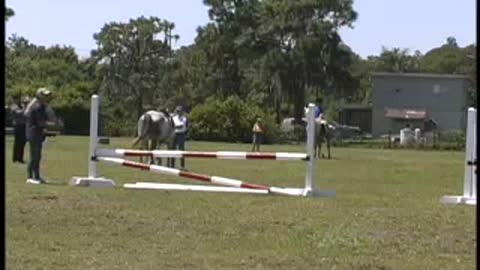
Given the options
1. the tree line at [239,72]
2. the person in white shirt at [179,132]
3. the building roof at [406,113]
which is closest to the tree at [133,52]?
the tree line at [239,72]

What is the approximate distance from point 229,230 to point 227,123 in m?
57.7

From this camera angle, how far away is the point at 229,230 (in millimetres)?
11000

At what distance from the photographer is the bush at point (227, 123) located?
67.7 meters

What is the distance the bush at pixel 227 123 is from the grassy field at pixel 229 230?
5039 cm

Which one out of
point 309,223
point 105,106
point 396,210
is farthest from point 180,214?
point 105,106

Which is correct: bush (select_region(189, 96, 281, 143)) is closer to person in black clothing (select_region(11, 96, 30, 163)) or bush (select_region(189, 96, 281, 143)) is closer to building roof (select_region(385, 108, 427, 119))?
building roof (select_region(385, 108, 427, 119))

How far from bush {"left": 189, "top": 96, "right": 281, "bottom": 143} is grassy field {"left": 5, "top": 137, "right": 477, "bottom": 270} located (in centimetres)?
5039

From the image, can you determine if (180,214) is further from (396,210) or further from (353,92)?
(353,92)

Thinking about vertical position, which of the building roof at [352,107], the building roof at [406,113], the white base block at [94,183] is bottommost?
the white base block at [94,183]

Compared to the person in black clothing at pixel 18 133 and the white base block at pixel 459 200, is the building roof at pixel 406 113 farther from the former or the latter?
the white base block at pixel 459 200

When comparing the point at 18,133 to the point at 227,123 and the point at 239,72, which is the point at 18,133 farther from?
the point at 239,72

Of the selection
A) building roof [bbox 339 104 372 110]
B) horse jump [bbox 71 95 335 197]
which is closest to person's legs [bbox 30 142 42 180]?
horse jump [bbox 71 95 335 197]

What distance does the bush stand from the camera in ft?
222

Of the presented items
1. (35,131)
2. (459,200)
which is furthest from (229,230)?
(35,131)
